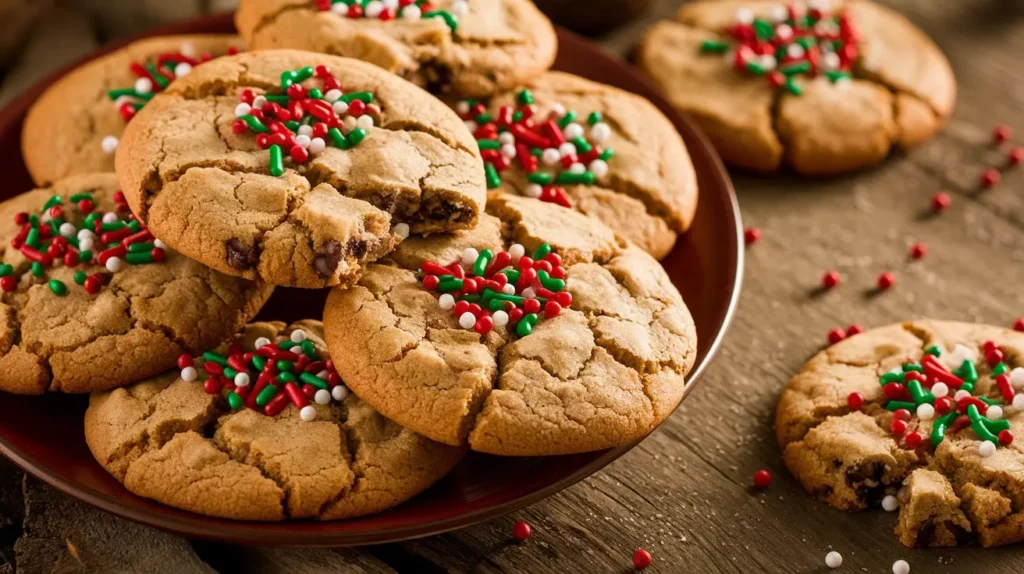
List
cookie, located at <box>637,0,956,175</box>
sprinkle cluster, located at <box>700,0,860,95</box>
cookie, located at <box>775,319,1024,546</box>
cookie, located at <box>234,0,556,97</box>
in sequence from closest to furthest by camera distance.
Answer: cookie, located at <box>775,319,1024,546</box>, cookie, located at <box>234,0,556,97</box>, cookie, located at <box>637,0,956,175</box>, sprinkle cluster, located at <box>700,0,860,95</box>

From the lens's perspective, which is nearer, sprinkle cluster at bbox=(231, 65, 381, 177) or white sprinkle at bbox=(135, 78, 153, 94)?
sprinkle cluster at bbox=(231, 65, 381, 177)

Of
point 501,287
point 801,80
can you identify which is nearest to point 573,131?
point 501,287

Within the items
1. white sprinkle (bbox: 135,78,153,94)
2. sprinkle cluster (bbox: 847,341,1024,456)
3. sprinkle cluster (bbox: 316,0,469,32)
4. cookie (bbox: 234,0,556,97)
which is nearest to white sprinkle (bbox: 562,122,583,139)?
cookie (bbox: 234,0,556,97)

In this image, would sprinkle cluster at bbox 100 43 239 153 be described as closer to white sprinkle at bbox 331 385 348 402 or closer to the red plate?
the red plate

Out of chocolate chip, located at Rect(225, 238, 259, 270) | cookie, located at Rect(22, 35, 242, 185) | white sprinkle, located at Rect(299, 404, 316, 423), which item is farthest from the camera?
cookie, located at Rect(22, 35, 242, 185)

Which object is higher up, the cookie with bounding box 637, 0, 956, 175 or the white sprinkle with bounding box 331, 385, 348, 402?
the white sprinkle with bounding box 331, 385, 348, 402

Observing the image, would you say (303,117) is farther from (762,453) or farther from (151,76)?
(762,453)

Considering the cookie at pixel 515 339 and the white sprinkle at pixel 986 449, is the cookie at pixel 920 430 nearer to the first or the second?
the white sprinkle at pixel 986 449
